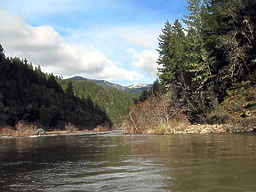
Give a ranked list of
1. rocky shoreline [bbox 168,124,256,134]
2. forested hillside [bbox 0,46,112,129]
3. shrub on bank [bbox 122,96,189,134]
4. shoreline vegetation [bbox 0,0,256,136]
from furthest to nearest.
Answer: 1. forested hillside [bbox 0,46,112,129]
2. shrub on bank [bbox 122,96,189,134]
3. shoreline vegetation [bbox 0,0,256,136]
4. rocky shoreline [bbox 168,124,256,134]

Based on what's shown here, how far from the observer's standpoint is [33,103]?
108 m

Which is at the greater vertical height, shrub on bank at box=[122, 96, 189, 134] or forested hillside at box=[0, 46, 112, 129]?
forested hillside at box=[0, 46, 112, 129]

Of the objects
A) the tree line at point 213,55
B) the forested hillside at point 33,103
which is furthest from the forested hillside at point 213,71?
the forested hillside at point 33,103

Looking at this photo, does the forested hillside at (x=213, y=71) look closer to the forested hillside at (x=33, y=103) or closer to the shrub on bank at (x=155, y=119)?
the shrub on bank at (x=155, y=119)

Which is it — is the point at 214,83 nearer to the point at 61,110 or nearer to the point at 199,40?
the point at 199,40

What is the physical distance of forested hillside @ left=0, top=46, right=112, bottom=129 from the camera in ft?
322

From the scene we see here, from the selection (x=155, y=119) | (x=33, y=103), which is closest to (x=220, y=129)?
(x=155, y=119)

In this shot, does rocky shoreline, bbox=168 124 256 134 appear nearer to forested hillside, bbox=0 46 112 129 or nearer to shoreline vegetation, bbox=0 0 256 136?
shoreline vegetation, bbox=0 0 256 136

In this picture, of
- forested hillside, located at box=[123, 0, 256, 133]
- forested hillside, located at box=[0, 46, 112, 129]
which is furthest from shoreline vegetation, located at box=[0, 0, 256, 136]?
forested hillside, located at box=[0, 46, 112, 129]

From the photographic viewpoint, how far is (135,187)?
22.9ft

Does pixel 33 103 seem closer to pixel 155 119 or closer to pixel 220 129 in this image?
pixel 155 119

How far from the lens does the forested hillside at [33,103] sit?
98188 millimetres

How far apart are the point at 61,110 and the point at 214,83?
87.2 metres

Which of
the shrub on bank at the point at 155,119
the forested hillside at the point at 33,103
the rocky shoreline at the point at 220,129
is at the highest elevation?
the forested hillside at the point at 33,103
